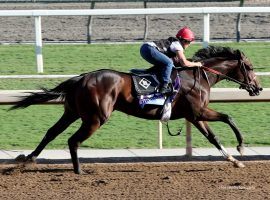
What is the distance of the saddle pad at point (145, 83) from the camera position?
992cm

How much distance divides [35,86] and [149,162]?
17.0ft

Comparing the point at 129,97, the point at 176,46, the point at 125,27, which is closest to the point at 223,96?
the point at 176,46

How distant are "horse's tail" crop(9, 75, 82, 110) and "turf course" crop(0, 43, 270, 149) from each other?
139 centimetres

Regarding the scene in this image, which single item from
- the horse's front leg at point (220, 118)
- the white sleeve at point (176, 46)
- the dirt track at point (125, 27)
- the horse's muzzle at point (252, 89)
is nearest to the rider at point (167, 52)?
the white sleeve at point (176, 46)

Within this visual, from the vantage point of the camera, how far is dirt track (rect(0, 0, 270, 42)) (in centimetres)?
2323

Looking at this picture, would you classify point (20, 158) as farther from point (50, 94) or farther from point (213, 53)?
point (213, 53)

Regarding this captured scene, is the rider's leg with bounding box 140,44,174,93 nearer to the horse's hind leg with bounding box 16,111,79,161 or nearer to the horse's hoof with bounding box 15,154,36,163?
the horse's hind leg with bounding box 16,111,79,161

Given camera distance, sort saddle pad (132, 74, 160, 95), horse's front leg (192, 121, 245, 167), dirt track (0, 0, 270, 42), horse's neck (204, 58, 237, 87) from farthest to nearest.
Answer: dirt track (0, 0, 270, 42), horse's neck (204, 58, 237, 87), horse's front leg (192, 121, 245, 167), saddle pad (132, 74, 160, 95)

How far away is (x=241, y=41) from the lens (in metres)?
21.5

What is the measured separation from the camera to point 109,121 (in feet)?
43.5

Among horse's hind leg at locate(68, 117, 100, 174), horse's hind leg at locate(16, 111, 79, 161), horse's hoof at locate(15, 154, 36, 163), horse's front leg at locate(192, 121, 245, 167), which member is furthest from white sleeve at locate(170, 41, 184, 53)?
horse's hoof at locate(15, 154, 36, 163)

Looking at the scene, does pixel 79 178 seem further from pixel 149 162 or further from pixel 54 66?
pixel 54 66

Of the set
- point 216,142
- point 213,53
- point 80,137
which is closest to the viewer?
point 80,137

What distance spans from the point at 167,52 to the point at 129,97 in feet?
2.55
